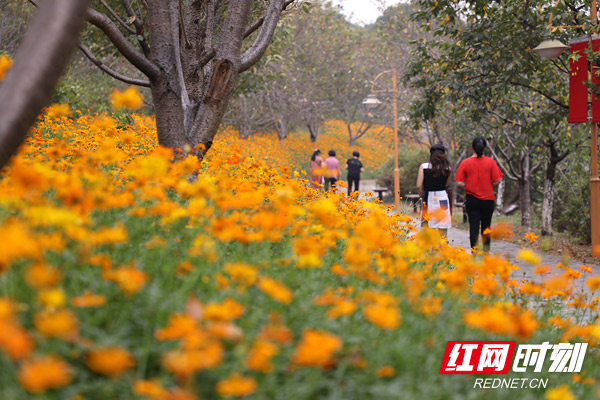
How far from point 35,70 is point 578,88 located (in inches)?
393

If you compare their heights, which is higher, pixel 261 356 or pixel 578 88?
pixel 578 88

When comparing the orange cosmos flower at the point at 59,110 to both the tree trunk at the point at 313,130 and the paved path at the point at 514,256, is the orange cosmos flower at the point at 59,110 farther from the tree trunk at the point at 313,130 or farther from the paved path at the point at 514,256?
the tree trunk at the point at 313,130

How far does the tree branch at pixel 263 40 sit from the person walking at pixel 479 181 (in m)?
3.26

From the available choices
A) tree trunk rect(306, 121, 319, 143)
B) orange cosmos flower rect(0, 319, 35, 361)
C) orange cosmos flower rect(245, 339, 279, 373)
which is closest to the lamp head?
orange cosmos flower rect(245, 339, 279, 373)

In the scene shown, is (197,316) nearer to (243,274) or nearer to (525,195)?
(243,274)

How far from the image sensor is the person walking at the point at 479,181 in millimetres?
7738

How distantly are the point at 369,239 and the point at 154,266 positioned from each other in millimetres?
954

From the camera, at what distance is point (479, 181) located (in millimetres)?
7762

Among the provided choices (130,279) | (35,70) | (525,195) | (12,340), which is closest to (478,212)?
(35,70)

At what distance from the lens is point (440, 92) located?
11031 mm

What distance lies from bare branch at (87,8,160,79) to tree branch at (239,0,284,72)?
3.10ft

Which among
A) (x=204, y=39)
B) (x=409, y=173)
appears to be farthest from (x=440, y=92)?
(x=409, y=173)

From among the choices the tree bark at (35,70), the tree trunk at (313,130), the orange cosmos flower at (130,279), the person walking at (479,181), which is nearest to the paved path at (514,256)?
the person walking at (479,181)

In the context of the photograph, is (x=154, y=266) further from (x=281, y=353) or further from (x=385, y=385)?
(x=385, y=385)
